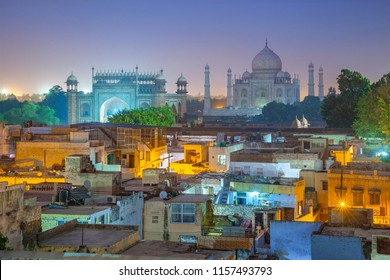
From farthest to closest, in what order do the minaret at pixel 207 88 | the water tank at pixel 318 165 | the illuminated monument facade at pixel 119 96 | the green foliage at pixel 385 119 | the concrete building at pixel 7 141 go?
the minaret at pixel 207 88, the illuminated monument facade at pixel 119 96, the green foliage at pixel 385 119, the concrete building at pixel 7 141, the water tank at pixel 318 165

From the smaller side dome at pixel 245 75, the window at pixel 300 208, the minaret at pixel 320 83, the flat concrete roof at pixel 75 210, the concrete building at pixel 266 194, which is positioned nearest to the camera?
the flat concrete roof at pixel 75 210

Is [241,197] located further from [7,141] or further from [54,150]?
[7,141]

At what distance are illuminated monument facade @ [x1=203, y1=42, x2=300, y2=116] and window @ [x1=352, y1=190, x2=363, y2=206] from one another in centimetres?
2303

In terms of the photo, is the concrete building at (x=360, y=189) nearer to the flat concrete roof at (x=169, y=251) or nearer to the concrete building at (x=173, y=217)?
the concrete building at (x=173, y=217)

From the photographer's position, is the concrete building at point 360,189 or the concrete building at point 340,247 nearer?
the concrete building at point 340,247

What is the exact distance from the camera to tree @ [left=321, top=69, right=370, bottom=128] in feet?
63.1

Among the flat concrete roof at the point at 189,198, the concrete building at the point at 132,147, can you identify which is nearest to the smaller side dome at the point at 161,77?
the concrete building at the point at 132,147

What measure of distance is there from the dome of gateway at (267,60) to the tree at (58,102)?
8.28 metres

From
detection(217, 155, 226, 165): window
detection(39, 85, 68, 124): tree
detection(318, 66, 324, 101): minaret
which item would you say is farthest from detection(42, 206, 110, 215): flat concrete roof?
detection(318, 66, 324, 101): minaret

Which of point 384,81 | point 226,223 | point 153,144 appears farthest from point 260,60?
point 226,223

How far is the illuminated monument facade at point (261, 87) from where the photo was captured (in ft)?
103

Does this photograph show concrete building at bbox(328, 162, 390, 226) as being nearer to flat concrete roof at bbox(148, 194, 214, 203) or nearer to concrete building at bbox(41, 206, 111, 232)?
flat concrete roof at bbox(148, 194, 214, 203)

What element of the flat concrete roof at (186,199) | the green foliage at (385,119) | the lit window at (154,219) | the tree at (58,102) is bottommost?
the lit window at (154,219)
